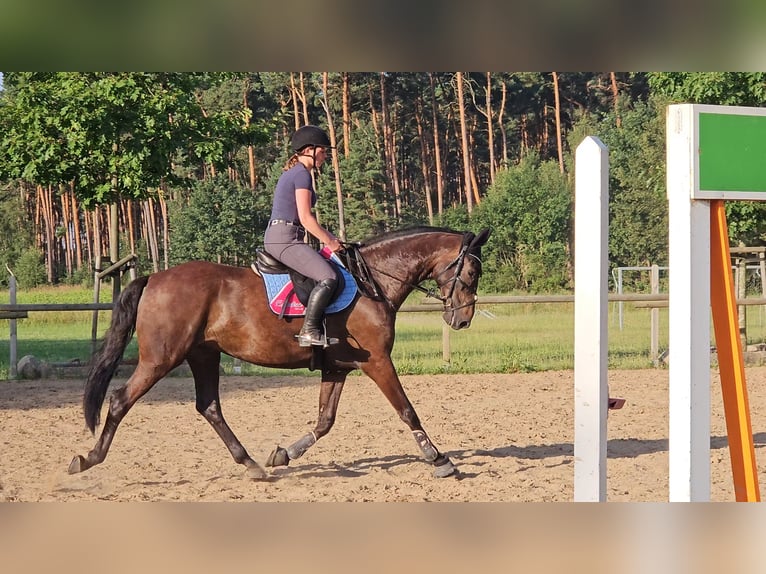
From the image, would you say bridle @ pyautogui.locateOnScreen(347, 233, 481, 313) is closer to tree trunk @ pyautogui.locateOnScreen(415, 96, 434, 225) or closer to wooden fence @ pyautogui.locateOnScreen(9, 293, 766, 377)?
wooden fence @ pyautogui.locateOnScreen(9, 293, 766, 377)

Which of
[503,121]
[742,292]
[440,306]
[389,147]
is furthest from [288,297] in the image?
[503,121]

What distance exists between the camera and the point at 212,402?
21.7ft

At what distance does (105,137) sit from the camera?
490 inches

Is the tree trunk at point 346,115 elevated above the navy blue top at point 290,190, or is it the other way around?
the tree trunk at point 346,115

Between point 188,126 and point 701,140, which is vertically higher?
point 188,126

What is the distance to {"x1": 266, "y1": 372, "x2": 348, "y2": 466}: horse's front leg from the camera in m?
6.55

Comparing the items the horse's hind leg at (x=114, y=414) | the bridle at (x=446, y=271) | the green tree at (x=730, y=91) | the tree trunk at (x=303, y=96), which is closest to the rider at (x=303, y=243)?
the bridle at (x=446, y=271)

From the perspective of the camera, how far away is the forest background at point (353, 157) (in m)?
12.6

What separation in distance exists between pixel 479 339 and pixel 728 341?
15703 mm

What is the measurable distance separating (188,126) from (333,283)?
735 centimetres

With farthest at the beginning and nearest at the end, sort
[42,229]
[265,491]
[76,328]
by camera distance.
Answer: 1. [42,229]
2. [76,328]
3. [265,491]

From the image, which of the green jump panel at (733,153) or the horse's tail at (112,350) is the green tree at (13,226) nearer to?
the horse's tail at (112,350)
